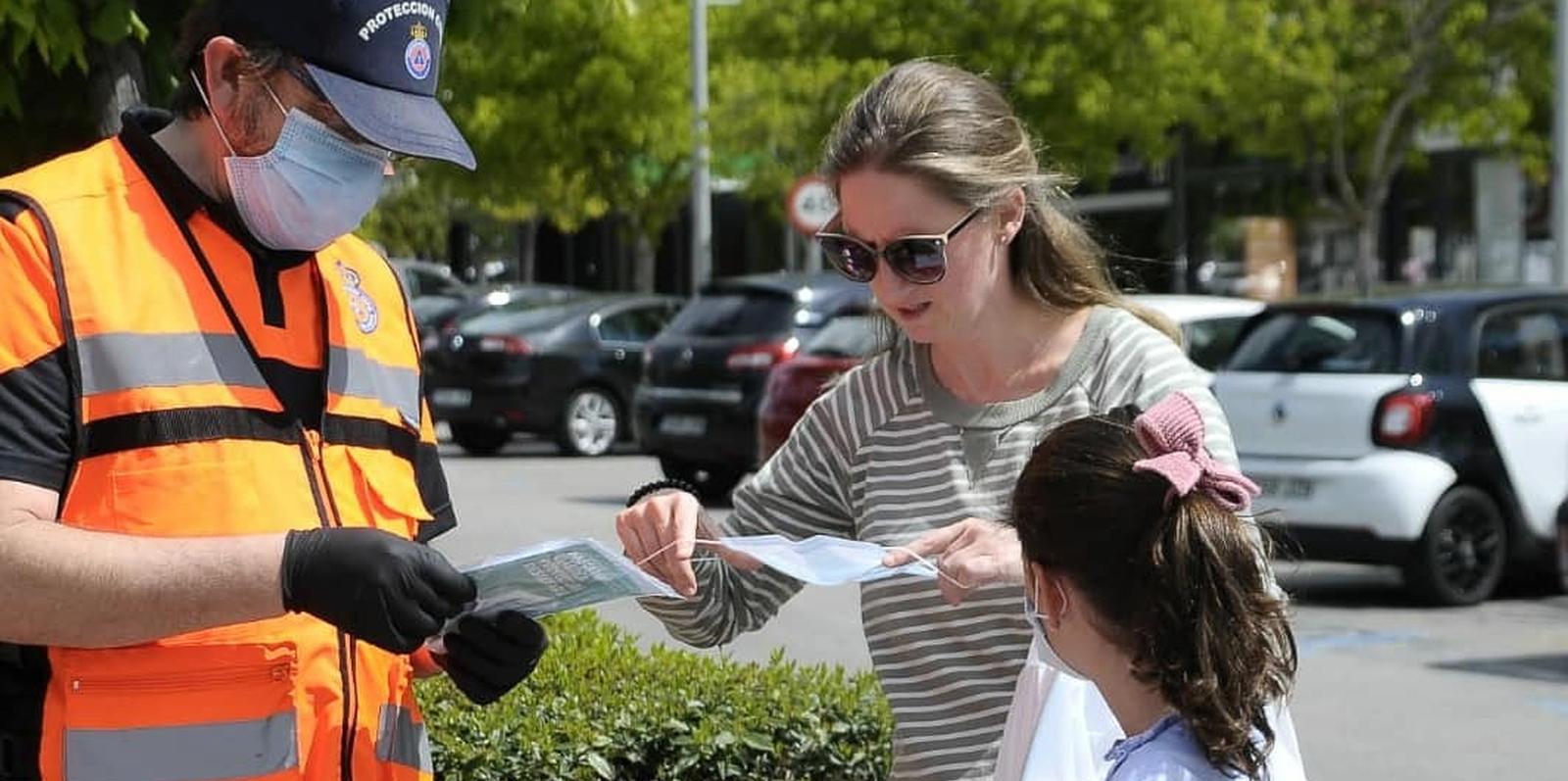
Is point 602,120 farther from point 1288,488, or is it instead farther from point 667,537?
point 667,537

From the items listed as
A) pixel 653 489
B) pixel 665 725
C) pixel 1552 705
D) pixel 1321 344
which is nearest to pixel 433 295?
pixel 1321 344

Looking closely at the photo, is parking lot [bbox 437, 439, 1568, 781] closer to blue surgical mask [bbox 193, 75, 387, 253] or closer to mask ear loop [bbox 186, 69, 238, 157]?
blue surgical mask [bbox 193, 75, 387, 253]

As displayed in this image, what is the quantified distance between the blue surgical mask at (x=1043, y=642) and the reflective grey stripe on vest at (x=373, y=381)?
83 centimetres

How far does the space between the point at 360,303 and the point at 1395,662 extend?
299 inches

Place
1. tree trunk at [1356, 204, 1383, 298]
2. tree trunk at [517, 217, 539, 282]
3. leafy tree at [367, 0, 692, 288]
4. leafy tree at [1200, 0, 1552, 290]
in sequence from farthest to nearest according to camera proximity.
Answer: tree trunk at [517, 217, 539, 282]
leafy tree at [367, 0, 692, 288]
leafy tree at [1200, 0, 1552, 290]
tree trunk at [1356, 204, 1383, 298]

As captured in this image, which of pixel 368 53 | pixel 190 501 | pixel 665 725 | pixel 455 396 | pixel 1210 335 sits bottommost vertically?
pixel 455 396

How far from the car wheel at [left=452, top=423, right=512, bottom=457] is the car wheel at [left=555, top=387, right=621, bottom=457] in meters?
0.76

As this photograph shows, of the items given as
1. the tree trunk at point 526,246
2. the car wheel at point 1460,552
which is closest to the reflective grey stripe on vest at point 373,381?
the car wheel at point 1460,552

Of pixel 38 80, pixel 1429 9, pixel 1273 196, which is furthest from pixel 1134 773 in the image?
pixel 1273 196

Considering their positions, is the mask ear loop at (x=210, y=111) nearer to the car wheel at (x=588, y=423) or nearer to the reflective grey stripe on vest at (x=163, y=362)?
the reflective grey stripe on vest at (x=163, y=362)

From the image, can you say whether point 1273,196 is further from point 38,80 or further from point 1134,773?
point 1134,773

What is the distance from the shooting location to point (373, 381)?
2816 millimetres

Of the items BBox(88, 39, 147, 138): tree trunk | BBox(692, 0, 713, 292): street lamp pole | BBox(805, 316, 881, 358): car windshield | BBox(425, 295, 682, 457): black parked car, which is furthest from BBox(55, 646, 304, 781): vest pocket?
BBox(692, 0, 713, 292): street lamp pole

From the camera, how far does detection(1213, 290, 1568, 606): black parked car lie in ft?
35.8
